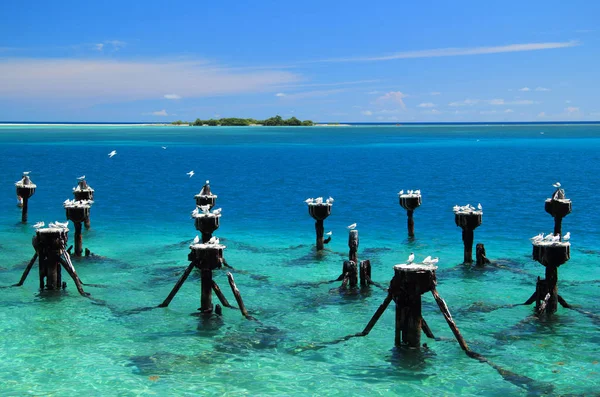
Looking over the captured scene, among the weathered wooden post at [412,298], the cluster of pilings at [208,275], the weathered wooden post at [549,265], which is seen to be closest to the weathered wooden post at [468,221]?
the weathered wooden post at [549,265]

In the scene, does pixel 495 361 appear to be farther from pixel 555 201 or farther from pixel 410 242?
pixel 410 242

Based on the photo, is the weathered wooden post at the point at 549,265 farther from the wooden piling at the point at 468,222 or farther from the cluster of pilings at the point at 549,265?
the wooden piling at the point at 468,222

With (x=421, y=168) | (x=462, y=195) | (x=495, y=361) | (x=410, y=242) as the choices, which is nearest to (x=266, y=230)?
(x=410, y=242)

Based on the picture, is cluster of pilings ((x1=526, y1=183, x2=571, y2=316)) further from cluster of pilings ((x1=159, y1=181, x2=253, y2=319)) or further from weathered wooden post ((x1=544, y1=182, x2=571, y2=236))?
weathered wooden post ((x1=544, y1=182, x2=571, y2=236))

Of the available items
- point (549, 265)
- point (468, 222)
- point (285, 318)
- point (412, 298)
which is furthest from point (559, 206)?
point (412, 298)

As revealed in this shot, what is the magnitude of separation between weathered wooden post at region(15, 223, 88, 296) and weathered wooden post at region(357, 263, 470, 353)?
38.5 ft

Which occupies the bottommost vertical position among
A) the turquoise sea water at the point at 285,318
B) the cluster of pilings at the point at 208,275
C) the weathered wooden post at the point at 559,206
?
the turquoise sea water at the point at 285,318

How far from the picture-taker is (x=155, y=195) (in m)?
64.1

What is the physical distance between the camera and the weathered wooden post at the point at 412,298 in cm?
1703

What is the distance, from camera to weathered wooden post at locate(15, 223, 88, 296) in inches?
917

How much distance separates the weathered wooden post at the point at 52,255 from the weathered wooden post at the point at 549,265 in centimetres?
1566

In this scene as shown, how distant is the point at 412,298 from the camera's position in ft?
56.7

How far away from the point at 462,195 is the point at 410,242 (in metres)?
32.8

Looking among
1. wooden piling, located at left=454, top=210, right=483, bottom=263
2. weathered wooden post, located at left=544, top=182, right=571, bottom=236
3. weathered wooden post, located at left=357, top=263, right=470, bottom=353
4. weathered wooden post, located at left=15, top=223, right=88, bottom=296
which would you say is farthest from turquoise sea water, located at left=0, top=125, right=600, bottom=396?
weathered wooden post, located at left=544, top=182, right=571, bottom=236
